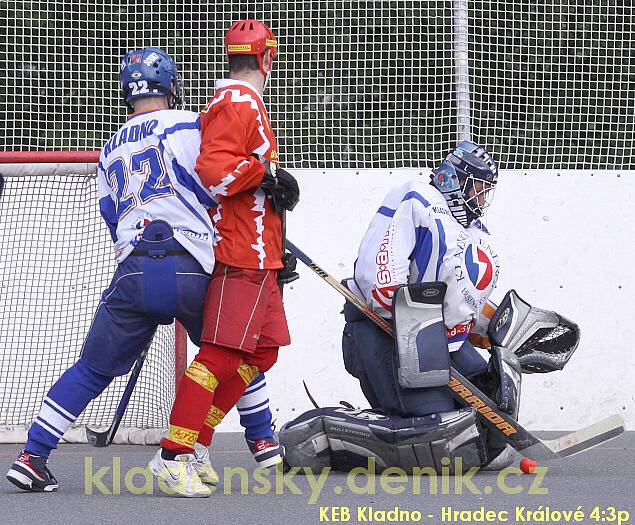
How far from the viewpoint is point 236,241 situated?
423cm

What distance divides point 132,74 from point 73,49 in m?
2.70

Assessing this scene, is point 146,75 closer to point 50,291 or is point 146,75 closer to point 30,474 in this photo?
point 30,474

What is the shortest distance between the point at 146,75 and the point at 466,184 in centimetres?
132

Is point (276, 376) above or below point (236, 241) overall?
below

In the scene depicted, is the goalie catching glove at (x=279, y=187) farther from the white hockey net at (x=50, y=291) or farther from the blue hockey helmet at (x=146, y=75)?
the white hockey net at (x=50, y=291)

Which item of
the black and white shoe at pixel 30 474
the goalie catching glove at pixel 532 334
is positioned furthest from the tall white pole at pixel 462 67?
the black and white shoe at pixel 30 474

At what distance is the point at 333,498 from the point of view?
4.10 meters

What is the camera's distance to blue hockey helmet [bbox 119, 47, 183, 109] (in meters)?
4.41

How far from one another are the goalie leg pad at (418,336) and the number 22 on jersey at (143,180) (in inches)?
39.9

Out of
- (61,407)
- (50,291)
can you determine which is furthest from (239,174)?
(50,291)

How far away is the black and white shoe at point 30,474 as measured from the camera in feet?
13.6

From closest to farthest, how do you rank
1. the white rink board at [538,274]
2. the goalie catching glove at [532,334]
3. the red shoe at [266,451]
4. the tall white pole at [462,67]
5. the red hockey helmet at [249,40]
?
the red hockey helmet at [249,40]
the red shoe at [266,451]
the goalie catching glove at [532,334]
the white rink board at [538,274]
the tall white pole at [462,67]

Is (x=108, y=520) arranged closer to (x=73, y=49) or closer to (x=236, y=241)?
(x=236, y=241)

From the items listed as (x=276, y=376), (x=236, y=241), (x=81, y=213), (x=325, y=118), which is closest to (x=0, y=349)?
(x=81, y=213)
